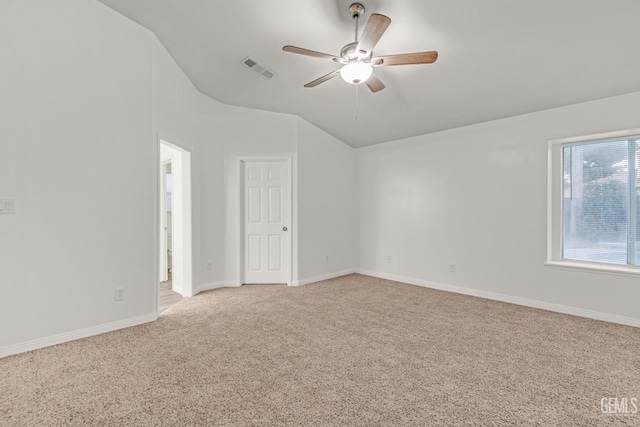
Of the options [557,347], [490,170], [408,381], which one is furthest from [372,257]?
[408,381]

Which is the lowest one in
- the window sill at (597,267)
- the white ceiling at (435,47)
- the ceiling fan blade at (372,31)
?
the window sill at (597,267)

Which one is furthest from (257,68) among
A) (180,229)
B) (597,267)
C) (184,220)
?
(597,267)

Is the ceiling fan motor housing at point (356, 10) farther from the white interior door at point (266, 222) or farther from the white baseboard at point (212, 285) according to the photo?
the white baseboard at point (212, 285)

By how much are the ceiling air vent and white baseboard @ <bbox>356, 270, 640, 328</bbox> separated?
3.70 meters

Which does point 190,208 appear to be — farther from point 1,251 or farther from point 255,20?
point 255,20

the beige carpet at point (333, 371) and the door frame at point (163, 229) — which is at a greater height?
the door frame at point (163, 229)

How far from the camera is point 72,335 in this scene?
2.75 meters

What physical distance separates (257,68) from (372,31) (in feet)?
6.31

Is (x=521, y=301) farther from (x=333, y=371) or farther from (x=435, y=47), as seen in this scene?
(x=435, y=47)

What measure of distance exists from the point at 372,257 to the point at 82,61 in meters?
4.78

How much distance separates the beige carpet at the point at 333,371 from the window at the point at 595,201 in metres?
0.81

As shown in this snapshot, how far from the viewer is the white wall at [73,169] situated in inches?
98.0

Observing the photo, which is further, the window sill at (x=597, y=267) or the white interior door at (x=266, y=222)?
the white interior door at (x=266, y=222)

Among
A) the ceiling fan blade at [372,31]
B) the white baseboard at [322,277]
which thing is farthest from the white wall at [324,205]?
the ceiling fan blade at [372,31]
